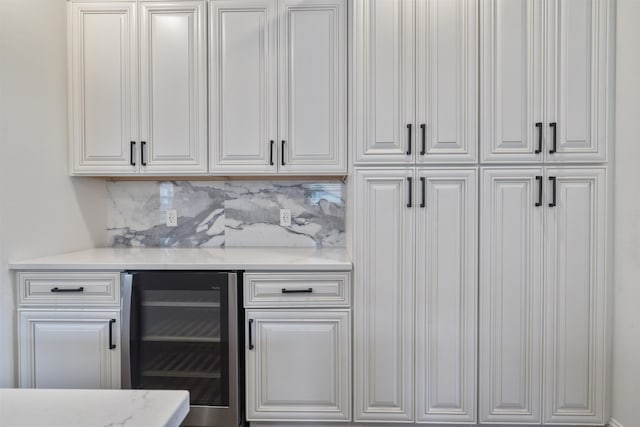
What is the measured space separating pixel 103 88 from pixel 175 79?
17.3 inches

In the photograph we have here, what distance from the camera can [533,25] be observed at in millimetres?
1799

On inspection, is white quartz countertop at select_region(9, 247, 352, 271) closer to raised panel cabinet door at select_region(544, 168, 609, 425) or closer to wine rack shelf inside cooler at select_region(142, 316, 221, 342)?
wine rack shelf inside cooler at select_region(142, 316, 221, 342)

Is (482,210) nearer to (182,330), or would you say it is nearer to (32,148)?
(182,330)

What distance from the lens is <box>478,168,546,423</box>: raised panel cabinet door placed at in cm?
182

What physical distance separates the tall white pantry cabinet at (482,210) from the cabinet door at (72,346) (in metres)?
1.23

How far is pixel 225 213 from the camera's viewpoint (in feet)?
8.30

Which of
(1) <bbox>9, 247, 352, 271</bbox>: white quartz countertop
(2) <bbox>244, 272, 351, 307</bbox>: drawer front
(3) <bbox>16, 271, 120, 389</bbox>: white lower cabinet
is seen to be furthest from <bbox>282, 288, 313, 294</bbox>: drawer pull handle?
(3) <bbox>16, 271, 120, 389</bbox>: white lower cabinet

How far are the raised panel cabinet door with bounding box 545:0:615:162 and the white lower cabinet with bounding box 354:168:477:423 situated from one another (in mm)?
485

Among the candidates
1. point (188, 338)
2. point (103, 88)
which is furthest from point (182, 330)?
point (103, 88)

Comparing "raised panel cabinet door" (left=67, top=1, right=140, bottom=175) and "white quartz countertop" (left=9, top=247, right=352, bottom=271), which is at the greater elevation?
"raised panel cabinet door" (left=67, top=1, right=140, bottom=175)

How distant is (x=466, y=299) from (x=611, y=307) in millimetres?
695

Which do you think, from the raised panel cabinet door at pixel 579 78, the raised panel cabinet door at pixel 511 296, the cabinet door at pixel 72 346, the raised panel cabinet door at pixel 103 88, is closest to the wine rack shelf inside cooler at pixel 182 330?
the cabinet door at pixel 72 346

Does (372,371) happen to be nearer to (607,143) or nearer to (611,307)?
(611,307)

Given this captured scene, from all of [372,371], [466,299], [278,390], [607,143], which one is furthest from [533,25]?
[278,390]
